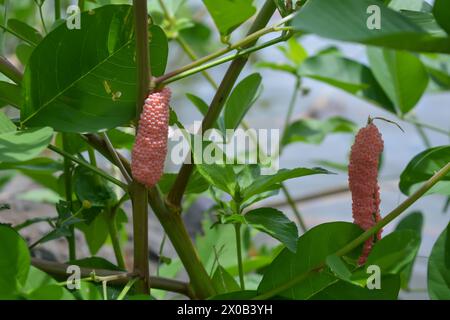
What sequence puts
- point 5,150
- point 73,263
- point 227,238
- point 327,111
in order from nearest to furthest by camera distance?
point 5,150 < point 73,263 < point 227,238 < point 327,111

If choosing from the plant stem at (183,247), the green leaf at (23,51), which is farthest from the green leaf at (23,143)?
the green leaf at (23,51)

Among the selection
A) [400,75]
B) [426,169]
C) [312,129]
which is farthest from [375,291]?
[312,129]

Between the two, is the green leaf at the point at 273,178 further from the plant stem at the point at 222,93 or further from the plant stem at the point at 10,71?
the plant stem at the point at 10,71

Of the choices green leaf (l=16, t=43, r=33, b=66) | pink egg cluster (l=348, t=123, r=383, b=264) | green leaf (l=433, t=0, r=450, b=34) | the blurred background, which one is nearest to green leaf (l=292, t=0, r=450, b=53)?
green leaf (l=433, t=0, r=450, b=34)
